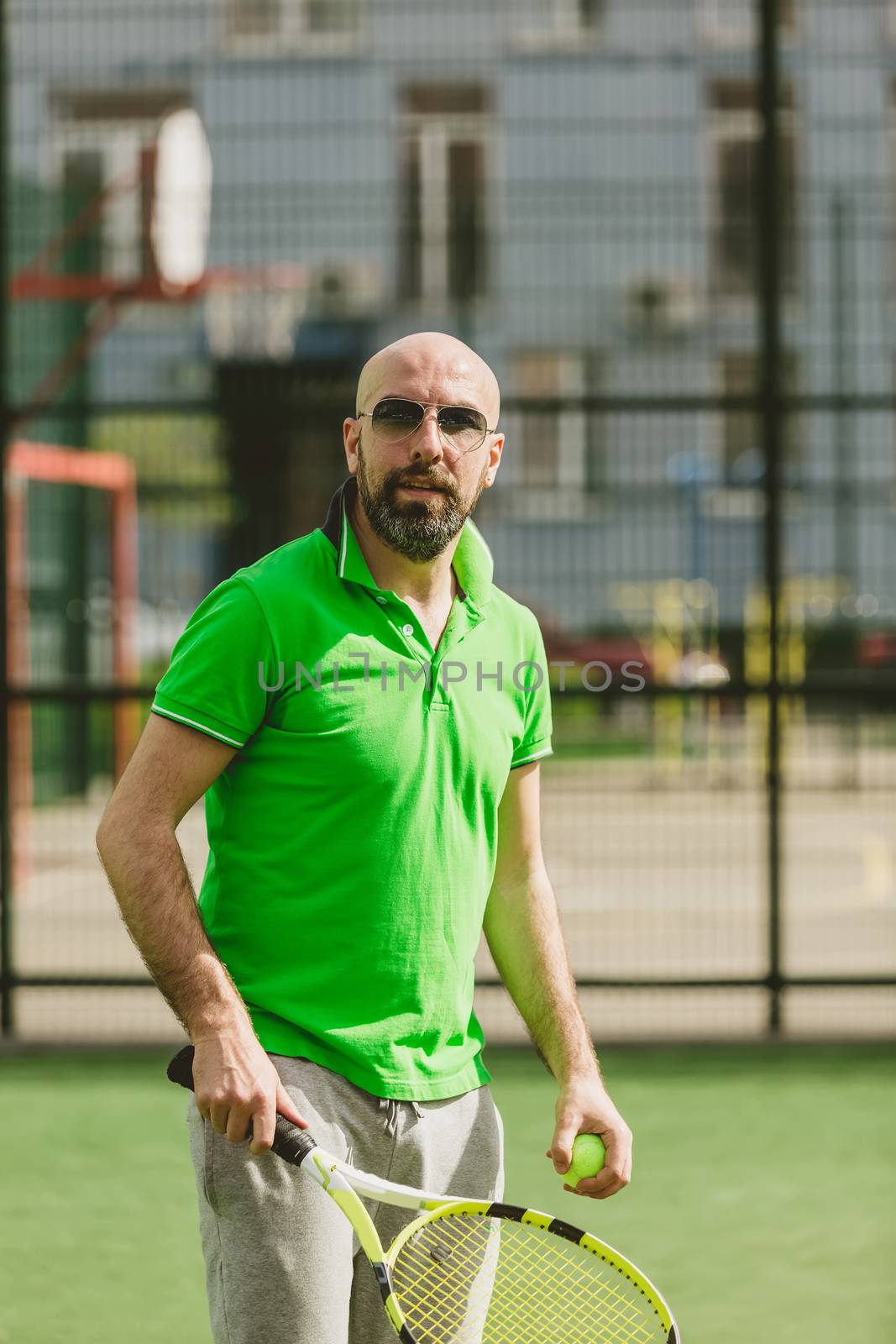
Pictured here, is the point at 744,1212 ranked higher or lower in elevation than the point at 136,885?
lower

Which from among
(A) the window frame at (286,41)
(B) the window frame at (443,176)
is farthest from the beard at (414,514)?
(A) the window frame at (286,41)

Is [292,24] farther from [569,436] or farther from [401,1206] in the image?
[401,1206]

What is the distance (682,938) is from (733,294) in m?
3.00

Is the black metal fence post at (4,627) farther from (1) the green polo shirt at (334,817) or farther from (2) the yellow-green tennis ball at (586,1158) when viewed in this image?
(2) the yellow-green tennis ball at (586,1158)

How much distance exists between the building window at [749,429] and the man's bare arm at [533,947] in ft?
12.4

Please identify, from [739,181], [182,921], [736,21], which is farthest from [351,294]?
[182,921]

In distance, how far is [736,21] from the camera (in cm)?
1182

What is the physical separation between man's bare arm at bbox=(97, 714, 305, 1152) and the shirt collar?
31cm

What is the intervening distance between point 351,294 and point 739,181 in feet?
21.5

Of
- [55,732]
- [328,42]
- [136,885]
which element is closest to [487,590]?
[136,885]

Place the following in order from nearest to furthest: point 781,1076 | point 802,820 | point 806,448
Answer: point 781,1076 → point 806,448 → point 802,820

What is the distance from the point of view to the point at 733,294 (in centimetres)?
768

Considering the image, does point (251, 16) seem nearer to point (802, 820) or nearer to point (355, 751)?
point (802, 820)

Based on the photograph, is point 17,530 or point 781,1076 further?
point 17,530
